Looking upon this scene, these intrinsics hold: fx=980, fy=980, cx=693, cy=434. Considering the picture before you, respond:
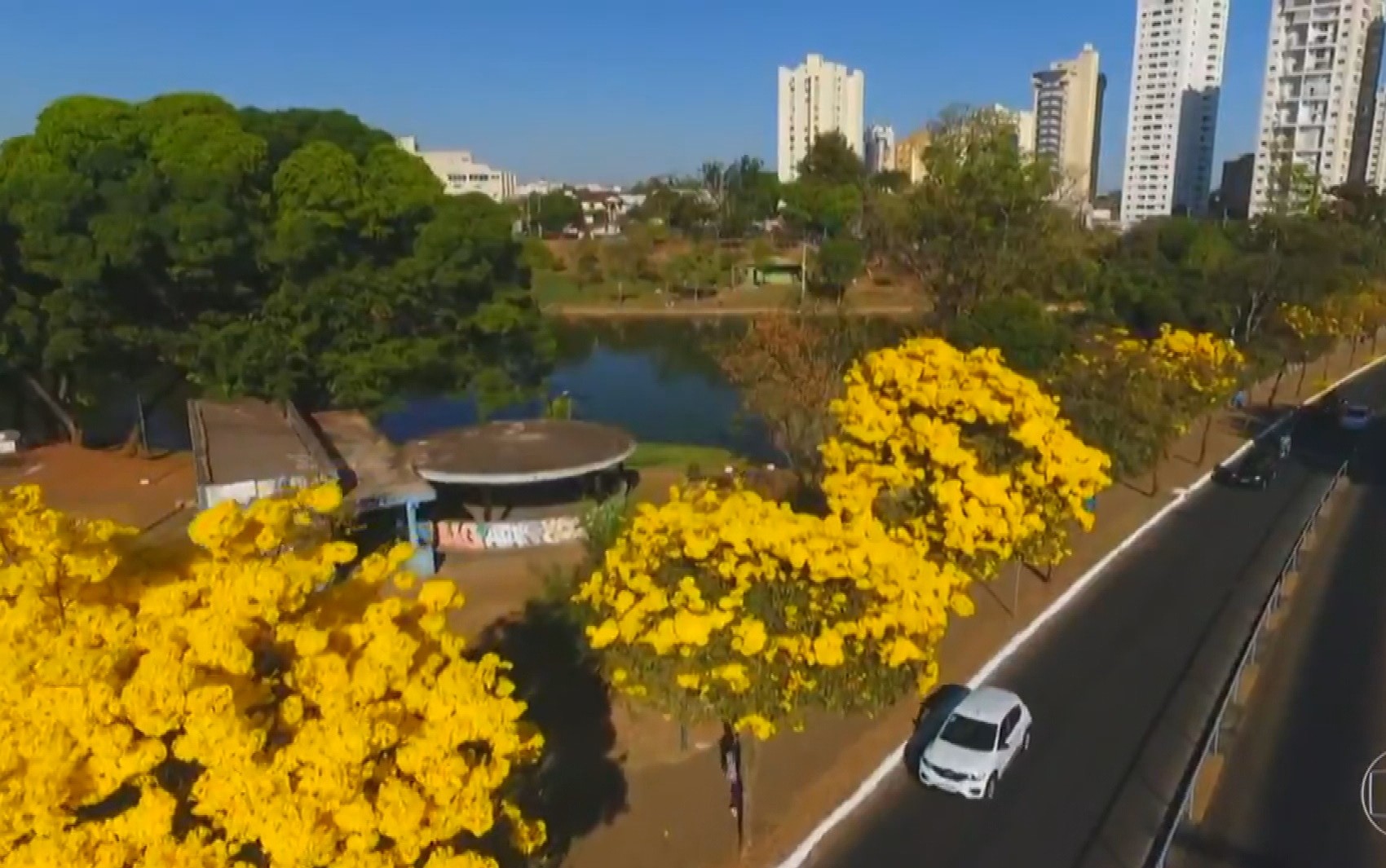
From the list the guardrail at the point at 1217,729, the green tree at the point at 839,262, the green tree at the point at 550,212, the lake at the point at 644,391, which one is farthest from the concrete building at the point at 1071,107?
the guardrail at the point at 1217,729

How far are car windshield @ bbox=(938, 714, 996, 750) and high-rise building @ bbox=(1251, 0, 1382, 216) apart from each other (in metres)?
103

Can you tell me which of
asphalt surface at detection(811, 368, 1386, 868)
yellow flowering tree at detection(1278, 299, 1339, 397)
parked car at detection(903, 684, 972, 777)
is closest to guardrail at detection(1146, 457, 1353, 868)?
asphalt surface at detection(811, 368, 1386, 868)

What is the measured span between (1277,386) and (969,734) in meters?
37.9

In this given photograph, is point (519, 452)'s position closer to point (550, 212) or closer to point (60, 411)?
point (60, 411)

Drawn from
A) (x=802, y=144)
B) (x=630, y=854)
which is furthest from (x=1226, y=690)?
(x=802, y=144)

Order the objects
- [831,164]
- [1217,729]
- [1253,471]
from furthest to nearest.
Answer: [831,164]
[1253,471]
[1217,729]

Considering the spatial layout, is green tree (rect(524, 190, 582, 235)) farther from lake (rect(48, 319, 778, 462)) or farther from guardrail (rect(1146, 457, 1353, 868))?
guardrail (rect(1146, 457, 1353, 868))

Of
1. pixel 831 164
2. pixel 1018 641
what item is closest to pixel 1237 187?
pixel 831 164

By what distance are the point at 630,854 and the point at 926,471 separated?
7.88 m

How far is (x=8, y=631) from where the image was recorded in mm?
7121

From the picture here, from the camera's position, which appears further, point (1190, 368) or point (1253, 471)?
point (1253, 471)

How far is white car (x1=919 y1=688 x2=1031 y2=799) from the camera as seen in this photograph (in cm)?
1387

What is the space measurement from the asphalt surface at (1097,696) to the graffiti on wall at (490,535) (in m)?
10.6

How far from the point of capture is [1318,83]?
103 meters
